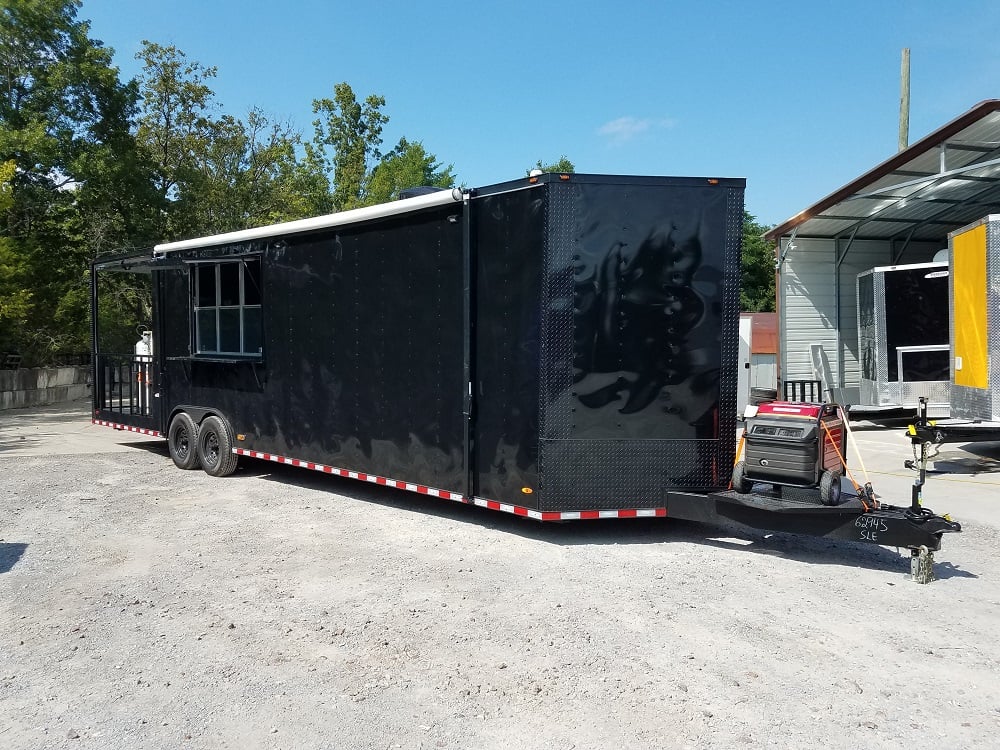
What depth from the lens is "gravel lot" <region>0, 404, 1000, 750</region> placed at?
3568 millimetres

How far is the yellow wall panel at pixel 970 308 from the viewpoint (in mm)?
10266

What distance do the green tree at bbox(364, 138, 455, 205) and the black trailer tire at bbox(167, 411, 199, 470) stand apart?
1726cm

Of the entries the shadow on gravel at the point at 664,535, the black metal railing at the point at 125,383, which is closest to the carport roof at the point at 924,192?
the shadow on gravel at the point at 664,535

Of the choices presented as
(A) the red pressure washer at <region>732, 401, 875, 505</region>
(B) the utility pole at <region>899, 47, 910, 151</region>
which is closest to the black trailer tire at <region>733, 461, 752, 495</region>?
(A) the red pressure washer at <region>732, 401, 875, 505</region>

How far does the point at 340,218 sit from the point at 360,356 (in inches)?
57.9

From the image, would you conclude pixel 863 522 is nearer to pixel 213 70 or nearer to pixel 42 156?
pixel 42 156

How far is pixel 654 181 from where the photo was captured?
6.45 meters

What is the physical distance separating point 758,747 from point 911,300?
13935 mm

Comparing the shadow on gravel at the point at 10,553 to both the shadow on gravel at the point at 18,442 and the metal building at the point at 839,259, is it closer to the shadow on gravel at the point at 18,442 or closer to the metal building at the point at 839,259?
the shadow on gravel at the point at 18,442

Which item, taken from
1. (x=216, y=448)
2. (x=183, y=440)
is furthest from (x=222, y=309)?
(x=183, y=440)

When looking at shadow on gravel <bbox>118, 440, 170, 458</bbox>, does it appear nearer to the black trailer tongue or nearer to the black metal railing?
the black metal railing

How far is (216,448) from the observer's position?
32.7ft

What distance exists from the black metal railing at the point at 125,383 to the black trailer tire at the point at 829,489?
30.2ft

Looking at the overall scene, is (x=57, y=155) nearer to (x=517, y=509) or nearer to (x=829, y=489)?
(x=517, y=509)
